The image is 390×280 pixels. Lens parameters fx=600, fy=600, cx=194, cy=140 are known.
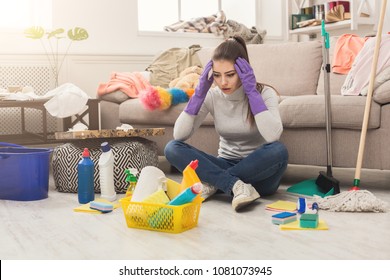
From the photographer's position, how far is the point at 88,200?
283cm

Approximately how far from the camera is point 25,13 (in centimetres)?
471

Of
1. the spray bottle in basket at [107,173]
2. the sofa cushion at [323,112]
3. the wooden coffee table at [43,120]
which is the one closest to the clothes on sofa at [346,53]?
the sofa cushion at [323,112]

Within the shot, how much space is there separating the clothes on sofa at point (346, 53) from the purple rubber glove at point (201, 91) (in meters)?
1.31

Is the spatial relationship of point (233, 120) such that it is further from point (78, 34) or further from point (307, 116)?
point (78, 34)

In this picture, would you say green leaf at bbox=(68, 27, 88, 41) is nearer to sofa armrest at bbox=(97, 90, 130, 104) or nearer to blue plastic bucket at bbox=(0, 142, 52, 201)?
sofa armrest at bbox=(97, 90, 130, 104)

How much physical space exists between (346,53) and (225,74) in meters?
1.40

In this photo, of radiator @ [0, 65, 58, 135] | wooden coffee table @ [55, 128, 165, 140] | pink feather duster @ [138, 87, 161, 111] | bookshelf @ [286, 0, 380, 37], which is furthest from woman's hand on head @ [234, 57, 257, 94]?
bookshelf @ [286, 0, 380, 37]

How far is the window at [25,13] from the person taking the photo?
15.2 feet

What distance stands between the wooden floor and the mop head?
0.04 metres

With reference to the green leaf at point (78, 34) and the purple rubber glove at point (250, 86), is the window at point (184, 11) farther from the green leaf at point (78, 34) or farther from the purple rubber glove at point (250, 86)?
the purple rubber glove at point (250, 86)

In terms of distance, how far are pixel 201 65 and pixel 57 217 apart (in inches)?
81.3

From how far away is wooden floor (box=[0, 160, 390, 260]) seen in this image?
1.92m

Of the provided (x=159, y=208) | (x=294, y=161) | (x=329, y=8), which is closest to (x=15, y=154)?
(x=159, y=208)

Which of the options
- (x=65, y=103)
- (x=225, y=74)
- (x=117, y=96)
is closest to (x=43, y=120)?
(x=65, y=103)
